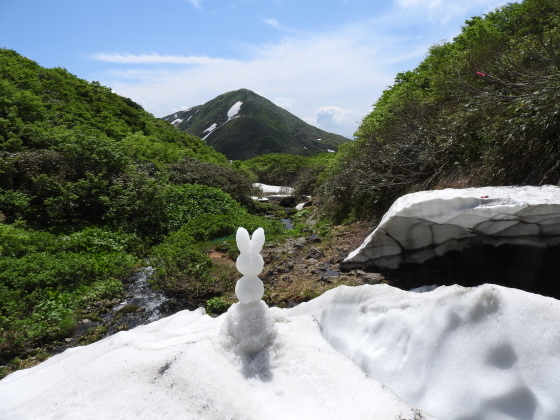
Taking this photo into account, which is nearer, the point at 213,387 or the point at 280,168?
the point at 213,387

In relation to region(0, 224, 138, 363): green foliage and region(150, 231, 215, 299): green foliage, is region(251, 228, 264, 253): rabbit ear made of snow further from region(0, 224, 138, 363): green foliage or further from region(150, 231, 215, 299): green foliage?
region(0, 224, 138, 363): green foliage


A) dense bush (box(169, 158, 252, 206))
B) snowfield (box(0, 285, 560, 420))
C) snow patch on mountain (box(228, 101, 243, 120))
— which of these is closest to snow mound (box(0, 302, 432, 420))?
snowfield (box(0, 285, 560, 420))

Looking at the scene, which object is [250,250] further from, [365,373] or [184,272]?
[184,272]

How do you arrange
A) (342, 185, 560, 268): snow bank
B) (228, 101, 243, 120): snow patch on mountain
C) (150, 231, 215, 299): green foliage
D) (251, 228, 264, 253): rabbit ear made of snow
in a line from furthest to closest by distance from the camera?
1. (228, 101, 243, 120): snow patch on mountain
2. (150, 231, 215, 299): green foliage
3. (342, 185, 560, 268): snow bank
4. (251, 228, 264, 253): rabbit ear made of snow

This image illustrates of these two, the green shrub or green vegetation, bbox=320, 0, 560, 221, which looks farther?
the green shrub

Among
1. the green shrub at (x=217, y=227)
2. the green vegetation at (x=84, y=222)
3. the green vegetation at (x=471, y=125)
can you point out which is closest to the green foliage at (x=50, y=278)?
the green vegetation at (x=84, y=222)

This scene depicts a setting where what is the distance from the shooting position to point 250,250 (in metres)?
3.34

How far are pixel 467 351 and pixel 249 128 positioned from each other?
97586 mm

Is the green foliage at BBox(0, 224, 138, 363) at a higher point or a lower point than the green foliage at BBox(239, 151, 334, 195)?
lower

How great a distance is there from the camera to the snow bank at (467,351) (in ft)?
7.34

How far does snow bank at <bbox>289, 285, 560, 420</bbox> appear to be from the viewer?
7.34 feet

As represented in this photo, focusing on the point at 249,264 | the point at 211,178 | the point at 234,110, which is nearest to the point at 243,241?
the point at 249,264

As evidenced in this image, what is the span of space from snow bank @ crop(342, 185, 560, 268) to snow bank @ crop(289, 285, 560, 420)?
3079 millimetres

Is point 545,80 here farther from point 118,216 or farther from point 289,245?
point 118,216
